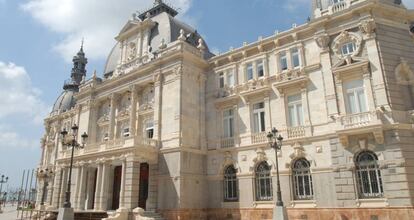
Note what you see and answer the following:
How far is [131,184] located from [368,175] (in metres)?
16.5

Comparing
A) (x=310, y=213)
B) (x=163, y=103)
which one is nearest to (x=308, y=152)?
(x=310, y=213)

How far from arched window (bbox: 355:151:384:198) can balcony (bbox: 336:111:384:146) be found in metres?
1.12

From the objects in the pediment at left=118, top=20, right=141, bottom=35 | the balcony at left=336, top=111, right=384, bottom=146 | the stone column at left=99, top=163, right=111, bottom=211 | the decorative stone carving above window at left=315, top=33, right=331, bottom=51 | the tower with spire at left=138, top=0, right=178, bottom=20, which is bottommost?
the stone column at left=99, top=163, right=111, bottom=211

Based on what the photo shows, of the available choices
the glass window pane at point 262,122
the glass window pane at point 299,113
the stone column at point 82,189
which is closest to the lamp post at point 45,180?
the stone column at point 82,189

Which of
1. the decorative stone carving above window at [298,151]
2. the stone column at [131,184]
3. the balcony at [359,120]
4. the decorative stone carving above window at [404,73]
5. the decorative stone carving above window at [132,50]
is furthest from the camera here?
the decorative stone carving above window at [132,50]

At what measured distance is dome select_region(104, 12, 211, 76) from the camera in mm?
32094

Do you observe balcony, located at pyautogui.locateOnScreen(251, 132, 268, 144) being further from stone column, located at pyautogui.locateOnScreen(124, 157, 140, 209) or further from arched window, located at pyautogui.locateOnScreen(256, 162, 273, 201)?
stone column, located at pyautogui.locateOnScreen(124, 157, 140, 209)

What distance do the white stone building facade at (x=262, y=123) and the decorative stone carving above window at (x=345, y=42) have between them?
0.38ft

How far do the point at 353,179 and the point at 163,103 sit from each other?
52.4 ft

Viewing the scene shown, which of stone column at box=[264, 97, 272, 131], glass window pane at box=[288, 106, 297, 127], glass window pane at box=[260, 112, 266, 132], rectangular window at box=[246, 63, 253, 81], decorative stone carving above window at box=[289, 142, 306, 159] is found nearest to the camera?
decorative stone carving above window at box=[289, 142, 306, 159]

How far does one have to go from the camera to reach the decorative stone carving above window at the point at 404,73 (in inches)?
828

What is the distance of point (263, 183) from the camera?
24.7 metres

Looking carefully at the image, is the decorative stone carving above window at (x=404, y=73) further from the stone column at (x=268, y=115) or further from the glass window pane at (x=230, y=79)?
the glass window pane at (x=230, y=79)

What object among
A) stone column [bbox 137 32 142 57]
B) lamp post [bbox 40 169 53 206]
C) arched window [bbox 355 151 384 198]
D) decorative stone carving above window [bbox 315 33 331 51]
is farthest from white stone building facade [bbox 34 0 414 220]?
lamp post [bbox 40 169 53 206]
